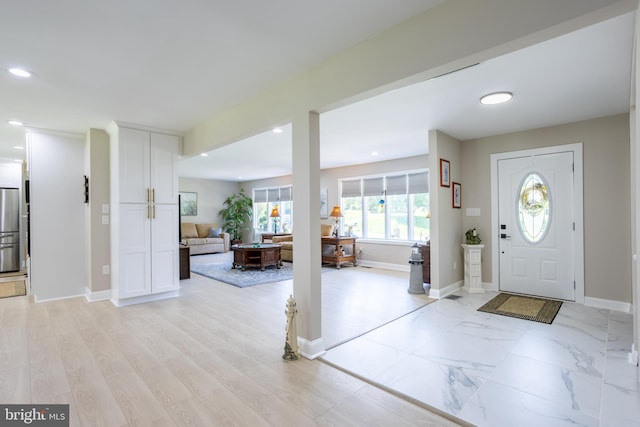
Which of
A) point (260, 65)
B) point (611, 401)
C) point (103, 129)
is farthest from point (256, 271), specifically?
point (611, 401)

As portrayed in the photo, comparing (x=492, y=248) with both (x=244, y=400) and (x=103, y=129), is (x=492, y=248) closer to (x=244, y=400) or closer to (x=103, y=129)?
(x=244, y=400)

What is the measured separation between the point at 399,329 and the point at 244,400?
1.77 metres

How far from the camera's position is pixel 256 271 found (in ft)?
20.8

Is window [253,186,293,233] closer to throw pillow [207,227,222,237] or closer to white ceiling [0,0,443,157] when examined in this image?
throw pillow [207,227,222,237]

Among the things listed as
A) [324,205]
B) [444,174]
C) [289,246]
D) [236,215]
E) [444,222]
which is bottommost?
[289,246]

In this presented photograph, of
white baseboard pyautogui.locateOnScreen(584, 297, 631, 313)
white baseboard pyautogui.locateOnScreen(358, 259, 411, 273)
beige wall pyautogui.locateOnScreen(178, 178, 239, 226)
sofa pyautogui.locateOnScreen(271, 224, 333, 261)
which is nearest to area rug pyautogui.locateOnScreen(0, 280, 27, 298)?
sofa pyautogui.locateOnScreen(271, 224, 333, 261)

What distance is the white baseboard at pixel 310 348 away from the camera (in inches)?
99.6

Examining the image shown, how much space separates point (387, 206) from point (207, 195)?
660 cm

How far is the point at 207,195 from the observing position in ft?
35.0

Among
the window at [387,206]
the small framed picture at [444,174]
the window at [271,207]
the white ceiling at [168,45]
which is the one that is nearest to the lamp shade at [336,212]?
the window at [387,206]

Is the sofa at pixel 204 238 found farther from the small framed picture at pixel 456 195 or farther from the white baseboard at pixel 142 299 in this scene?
the small framed picture at pixel 456 195

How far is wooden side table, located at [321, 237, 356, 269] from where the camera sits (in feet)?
22.1

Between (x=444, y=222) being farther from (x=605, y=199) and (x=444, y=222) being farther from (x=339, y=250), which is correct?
(x=339, y=250)

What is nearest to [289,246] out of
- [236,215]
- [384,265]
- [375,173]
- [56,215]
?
[384,265]
